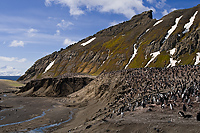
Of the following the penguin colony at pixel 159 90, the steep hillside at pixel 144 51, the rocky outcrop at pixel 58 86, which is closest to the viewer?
the penguin colony at pixel 159 90

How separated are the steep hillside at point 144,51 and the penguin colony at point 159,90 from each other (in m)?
62.1

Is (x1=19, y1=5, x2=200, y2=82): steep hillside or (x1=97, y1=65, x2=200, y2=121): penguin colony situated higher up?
(x1=19, y1=5, x2=200, y2=82): steep hillside

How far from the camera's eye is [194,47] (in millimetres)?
101875

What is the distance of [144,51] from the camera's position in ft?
433

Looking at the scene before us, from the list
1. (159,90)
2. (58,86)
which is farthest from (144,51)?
(159,90)

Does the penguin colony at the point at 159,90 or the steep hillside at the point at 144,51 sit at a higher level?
the steep hillside at the point at 144,51

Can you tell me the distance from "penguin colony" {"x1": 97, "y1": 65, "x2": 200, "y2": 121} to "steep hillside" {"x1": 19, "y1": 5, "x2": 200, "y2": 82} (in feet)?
204

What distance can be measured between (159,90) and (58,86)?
162 ft

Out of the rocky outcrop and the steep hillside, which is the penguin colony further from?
the steep hillside

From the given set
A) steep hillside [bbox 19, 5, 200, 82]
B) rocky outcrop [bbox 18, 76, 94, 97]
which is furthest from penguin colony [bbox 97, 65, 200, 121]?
steep hillside [bbox 19, 5, 200, 82]

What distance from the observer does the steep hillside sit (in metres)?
106

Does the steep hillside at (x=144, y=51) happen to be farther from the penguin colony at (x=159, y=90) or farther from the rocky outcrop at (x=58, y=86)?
the penguin colony at (x=159, y=90)

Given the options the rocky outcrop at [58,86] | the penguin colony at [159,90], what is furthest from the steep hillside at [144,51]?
the penguin colony at [159,90]

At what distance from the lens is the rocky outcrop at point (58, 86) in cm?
7038
